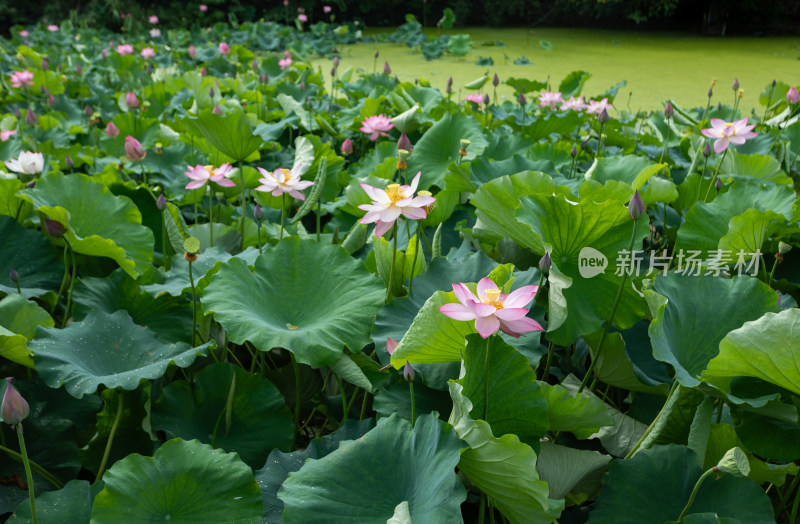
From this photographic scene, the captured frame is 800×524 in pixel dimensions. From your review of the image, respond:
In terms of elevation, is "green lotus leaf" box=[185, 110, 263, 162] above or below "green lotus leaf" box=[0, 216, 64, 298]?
above

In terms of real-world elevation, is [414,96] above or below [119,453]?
above

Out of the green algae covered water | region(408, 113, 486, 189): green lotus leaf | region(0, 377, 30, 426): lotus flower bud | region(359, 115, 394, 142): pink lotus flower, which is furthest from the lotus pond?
the green algae covered water

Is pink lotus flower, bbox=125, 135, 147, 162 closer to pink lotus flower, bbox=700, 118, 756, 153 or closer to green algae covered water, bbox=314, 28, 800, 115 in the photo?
pink lotus flower, bbox=700, 118, 756, 153

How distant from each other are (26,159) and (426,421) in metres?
1.14

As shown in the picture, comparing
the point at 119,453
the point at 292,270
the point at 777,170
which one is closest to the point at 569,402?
the point at 292,270

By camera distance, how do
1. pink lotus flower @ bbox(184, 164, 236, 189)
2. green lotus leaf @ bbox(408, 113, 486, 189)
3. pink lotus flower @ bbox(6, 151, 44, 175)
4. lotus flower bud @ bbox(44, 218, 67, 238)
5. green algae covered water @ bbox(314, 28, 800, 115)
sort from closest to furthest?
1. lotus flower bud @ bbox(44, 218, 67, 238)
2. pink lotus flower @ bbox(184, 164, 236, 189)
3. pink lotus flower @ bbox(6, 151, 44, 175)
4. green lotus leaf @ bbox(408, 113, 486, 189)
5. green algae covered water @ bbox(314, 28, 800, 115)

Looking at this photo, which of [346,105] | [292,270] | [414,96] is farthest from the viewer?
[346,105]

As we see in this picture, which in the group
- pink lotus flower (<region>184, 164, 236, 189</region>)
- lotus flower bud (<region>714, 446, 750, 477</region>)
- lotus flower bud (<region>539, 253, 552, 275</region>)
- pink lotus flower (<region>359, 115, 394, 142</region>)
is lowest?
lotus flower bud (<region>714, 446, 750, 477</region>)

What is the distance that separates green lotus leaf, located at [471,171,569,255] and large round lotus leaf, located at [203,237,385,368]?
8.9 inches

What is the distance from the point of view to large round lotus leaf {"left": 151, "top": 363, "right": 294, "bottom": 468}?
34.2 inches

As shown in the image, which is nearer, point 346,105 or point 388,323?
point 388,323

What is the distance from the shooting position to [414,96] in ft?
7.26

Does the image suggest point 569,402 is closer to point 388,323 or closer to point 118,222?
point 388,323

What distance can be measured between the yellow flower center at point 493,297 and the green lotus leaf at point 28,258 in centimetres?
76
